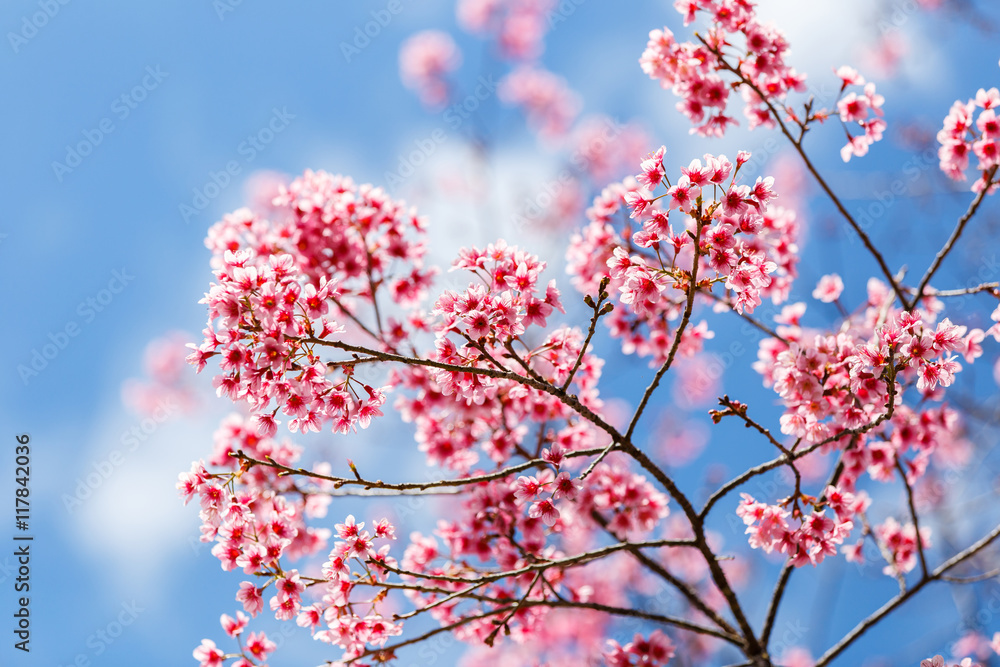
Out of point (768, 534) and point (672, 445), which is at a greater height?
point (672, 445)

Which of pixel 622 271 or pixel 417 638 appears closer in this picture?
pixel 622 271

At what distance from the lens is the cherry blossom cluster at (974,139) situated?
428 cm

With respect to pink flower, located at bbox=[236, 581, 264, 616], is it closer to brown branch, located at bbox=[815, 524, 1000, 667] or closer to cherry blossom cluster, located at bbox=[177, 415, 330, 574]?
cherry blossom cluster, located at bbox=[177, 415, 330, 574]

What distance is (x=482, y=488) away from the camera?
4785mm

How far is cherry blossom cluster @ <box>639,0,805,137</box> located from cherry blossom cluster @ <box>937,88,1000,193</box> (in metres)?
1.03

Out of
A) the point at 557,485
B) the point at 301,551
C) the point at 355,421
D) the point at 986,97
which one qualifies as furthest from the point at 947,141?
the point at 301,551

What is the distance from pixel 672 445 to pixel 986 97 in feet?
32.6

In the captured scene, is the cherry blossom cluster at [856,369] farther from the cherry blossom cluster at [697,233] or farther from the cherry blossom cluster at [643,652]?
the cherry blossom cluster at [643,652]

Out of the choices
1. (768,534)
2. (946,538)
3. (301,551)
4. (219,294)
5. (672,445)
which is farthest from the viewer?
(672,445)

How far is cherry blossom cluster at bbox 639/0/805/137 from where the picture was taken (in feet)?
15.0

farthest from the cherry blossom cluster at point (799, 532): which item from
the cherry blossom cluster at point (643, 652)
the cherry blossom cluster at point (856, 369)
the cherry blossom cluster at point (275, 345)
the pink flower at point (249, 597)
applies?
the pink flower at point (249, 597)

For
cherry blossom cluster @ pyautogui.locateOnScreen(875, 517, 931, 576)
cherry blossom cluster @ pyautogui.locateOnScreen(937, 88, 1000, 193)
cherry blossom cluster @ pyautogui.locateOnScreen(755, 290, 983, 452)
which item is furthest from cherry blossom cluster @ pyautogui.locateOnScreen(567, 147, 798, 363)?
cherry blossom cluster @ pyautogui.locateOnScreen(875, 517, 931, 576)

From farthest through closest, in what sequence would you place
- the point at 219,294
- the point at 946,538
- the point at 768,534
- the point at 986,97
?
the point at 946,538, the point at 986,97, the point at 768,534, the point at 219,294

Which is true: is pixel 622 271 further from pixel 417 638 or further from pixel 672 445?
pixel 672 445
